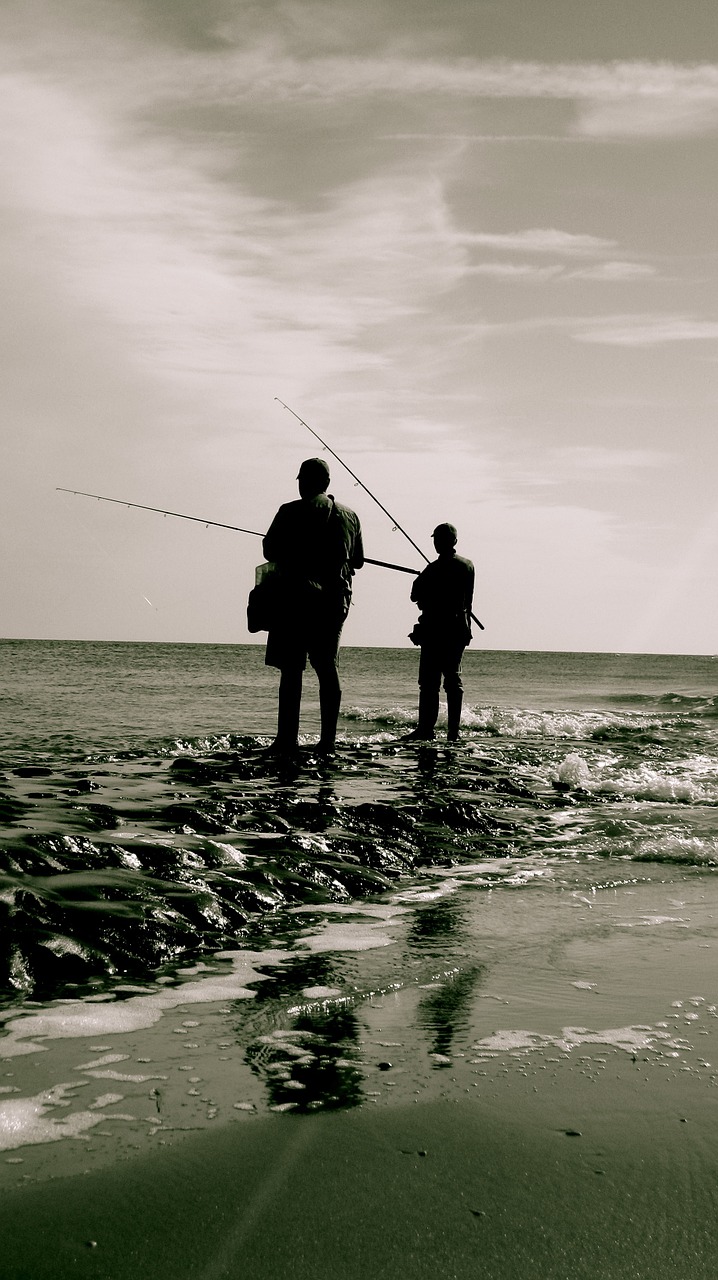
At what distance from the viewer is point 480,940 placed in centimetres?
317

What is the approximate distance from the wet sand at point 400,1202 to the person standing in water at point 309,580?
17.3ft

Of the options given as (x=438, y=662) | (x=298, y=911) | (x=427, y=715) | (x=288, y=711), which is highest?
(x=438, y=662)

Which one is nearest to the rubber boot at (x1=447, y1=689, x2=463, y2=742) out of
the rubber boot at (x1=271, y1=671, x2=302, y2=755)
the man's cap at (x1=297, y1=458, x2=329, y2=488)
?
the rubber boot at (x1=271, y1=671, x2=302, y2=755)

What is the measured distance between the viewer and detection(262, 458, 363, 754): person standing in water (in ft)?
23.2

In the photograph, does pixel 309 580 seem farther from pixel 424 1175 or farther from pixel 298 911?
pixel 424 1175

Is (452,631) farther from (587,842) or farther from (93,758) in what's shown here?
(587,842)

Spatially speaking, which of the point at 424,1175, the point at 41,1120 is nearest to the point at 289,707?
the point at 41,1120

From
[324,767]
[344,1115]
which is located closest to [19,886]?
[344,1115]

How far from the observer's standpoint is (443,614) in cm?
950

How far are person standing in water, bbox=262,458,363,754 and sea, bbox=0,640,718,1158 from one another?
0.68 meters

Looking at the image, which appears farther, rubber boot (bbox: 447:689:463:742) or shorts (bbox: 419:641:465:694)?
rubber boot (bbox: 447:689:463:742)

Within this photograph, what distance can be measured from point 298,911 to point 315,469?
4165 millimetres

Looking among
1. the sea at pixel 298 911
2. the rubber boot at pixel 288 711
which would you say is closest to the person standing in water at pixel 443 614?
the sea at pixel 298 911

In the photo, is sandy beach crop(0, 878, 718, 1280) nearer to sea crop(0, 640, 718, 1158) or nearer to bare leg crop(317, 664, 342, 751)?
sea crop(0, 640, 718, 1158)
